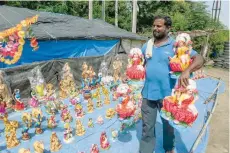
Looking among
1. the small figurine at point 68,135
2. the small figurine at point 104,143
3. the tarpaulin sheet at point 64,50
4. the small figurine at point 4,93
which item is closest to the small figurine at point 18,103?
the small figurine at point 4,93

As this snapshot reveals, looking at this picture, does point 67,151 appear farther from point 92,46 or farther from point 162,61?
point 92,46

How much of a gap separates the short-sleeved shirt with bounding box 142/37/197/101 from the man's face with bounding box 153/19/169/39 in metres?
0.13

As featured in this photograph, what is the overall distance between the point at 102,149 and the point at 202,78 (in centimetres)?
803

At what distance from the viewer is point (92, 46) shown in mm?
9836

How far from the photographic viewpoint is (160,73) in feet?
11.0

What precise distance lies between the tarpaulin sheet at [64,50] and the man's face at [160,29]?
4861 mm

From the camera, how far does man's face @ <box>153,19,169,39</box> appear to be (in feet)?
10.6

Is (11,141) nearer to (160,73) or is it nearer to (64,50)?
(160,73)

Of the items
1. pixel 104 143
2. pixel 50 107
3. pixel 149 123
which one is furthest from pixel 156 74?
pixel 50 107

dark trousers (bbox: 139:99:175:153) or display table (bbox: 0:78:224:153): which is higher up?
dark trousers (bbox: 139:99:175:153)

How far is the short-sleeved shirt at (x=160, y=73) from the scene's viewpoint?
3340 mm

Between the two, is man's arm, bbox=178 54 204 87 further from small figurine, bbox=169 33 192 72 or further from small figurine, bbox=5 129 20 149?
small figurine, bbox=5 129 20 149

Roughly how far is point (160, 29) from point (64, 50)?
19.4 ft

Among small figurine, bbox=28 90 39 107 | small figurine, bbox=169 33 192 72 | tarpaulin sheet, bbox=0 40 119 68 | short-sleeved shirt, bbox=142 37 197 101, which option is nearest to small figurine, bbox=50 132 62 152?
short-sleeved shirt, bbox=142 37 197 101
